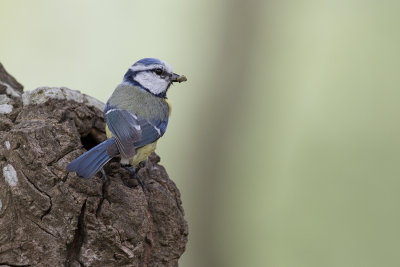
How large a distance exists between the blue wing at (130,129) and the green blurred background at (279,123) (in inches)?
63.2

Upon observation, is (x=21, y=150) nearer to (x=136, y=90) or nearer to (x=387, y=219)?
(x=136, y=90)

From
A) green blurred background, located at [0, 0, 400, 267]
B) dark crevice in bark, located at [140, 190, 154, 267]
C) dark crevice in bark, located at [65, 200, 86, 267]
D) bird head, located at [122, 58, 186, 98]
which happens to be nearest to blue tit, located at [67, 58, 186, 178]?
bird head, located at [122, 58, 186, 98]

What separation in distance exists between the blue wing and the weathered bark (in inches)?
4.3

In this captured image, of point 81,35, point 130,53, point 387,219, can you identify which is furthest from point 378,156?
point 81,35

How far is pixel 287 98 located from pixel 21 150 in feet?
9.39

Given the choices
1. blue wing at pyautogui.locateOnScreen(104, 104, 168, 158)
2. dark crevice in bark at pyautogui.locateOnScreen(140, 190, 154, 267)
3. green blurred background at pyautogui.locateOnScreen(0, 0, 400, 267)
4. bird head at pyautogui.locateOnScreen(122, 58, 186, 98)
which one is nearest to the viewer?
dark crevice in bark at pyautogui.locateOnScreen(140, 190, 154, 267)

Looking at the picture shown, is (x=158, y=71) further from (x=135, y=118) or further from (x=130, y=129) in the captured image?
(x=130, y=129)

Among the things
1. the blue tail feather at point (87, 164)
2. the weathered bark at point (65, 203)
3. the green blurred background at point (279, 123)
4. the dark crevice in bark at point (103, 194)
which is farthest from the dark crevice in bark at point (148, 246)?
the green blurred background at point (279, 123)

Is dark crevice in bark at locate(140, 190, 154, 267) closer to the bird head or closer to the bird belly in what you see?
the bird belly

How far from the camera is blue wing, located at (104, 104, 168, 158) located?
2.32 m

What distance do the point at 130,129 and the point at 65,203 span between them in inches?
22.8

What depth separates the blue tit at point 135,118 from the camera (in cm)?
213

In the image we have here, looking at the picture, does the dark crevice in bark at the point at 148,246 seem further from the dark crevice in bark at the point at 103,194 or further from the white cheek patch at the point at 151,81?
the white cheek patch at the point at 151,81

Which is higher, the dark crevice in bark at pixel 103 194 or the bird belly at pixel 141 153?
the bird belly at pixel 141 153
